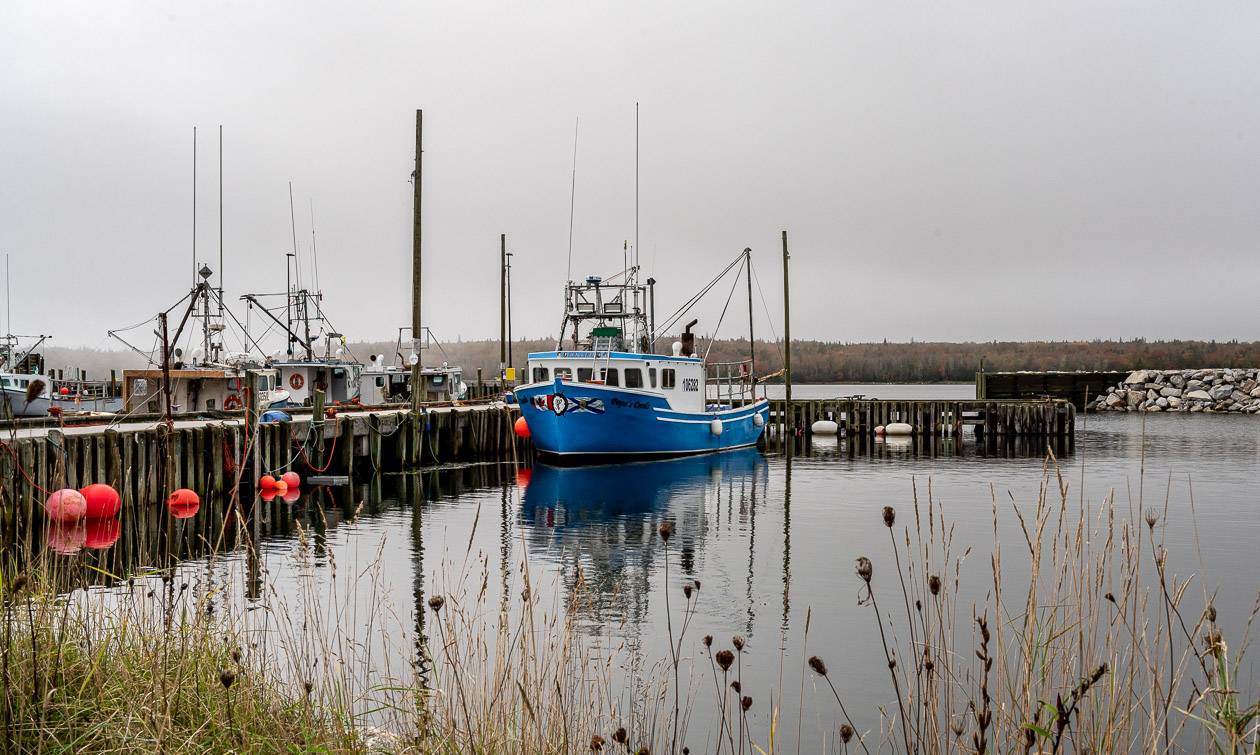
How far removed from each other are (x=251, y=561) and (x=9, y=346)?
36.7 metres

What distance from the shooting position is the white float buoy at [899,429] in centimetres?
4756

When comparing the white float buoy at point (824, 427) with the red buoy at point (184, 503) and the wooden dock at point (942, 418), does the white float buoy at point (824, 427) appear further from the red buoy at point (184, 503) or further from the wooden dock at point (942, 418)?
the red buoy at point (184, 503)

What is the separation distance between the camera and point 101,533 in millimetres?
15727

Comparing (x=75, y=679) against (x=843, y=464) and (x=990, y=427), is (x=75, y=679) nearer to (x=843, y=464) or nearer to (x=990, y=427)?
(x=843, y=464)

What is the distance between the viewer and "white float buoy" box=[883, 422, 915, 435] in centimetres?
4756

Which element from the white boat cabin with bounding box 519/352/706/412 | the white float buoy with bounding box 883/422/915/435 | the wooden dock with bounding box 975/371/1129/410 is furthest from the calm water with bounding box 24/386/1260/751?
the wooden dock with bounding box 975/371/1129/410

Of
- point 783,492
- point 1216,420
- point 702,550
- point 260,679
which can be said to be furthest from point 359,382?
point 1216,420

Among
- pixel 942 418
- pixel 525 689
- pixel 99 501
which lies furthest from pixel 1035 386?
pixel 525 689

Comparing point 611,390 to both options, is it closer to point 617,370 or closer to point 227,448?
point 617,370

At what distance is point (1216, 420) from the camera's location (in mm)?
63500

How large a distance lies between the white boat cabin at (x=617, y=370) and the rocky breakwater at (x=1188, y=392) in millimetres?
51642

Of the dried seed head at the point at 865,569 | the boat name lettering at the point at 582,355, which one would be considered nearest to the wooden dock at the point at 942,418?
the boat name lettering at the point at 582,355

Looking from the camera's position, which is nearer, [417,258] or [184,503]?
[184,503]

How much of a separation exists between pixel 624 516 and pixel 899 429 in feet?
97.9
